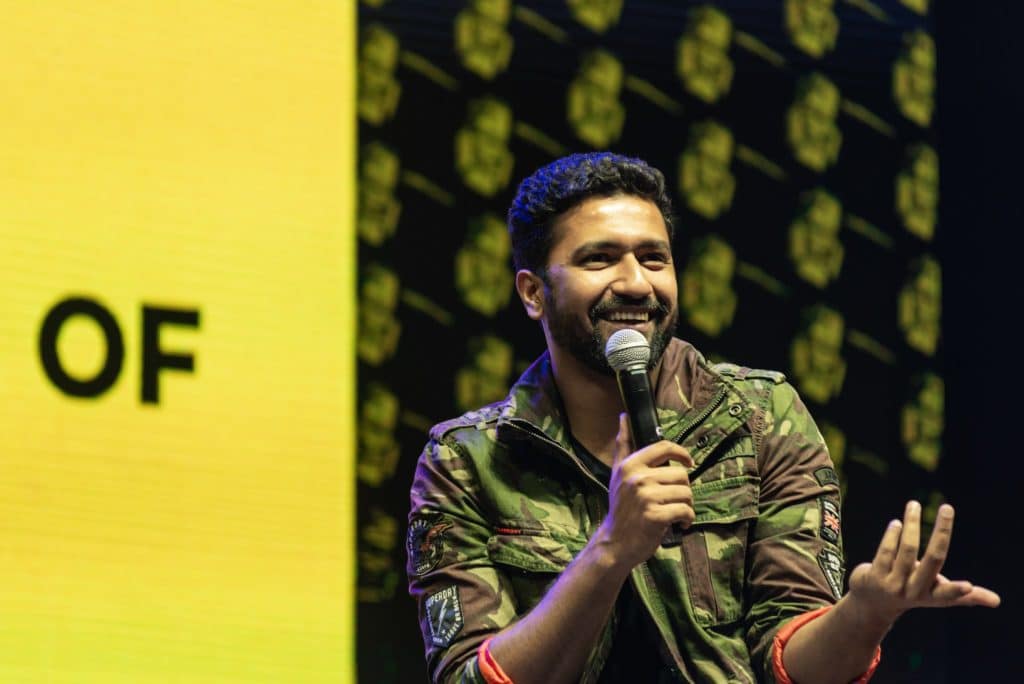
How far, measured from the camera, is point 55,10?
101 inches

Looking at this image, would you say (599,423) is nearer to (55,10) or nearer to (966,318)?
(55,10)

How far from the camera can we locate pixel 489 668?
5.72 feet

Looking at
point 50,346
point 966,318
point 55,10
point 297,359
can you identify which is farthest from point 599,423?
point 966,318

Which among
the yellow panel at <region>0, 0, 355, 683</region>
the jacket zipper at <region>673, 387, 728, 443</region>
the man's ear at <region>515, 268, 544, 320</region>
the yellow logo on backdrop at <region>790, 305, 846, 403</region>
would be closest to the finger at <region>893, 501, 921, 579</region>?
the jacket zipper at <region>673, 387, 728, 443</region>

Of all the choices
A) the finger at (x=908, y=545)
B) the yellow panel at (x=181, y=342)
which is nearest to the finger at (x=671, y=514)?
the finger at (x=908, y=545)

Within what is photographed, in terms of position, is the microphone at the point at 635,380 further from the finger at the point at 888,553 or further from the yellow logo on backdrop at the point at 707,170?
the yellow logo on backdrop at the point at 707,170

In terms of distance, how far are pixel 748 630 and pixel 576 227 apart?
57 cm

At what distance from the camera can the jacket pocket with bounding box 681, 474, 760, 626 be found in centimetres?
181

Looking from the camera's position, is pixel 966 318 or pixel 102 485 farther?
pixel 966 318

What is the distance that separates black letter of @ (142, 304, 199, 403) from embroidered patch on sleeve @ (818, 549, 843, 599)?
1.26 meters

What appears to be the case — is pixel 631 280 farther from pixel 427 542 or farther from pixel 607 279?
pixel 427 542

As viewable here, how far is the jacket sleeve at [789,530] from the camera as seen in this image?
1.79 m

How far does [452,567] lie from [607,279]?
1.40 feet

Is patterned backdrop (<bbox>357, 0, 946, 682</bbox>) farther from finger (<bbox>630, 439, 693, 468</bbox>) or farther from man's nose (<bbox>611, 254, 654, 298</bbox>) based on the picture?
finger (<bbox>630, 439, 693, 468</bbox>)
